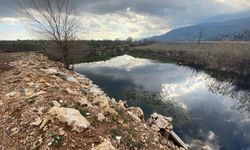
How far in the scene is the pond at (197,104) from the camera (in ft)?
55.7

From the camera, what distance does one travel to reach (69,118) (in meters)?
7.92

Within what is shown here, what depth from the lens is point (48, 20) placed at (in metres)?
24.3

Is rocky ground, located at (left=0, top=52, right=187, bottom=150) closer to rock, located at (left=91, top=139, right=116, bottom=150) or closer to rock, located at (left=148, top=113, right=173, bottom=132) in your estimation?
rock, located at (left=91, top=139, right=116, bottom=150)

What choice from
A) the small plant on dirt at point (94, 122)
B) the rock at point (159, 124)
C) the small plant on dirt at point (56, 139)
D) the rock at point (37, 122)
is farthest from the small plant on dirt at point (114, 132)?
the rock at point (159, 124)

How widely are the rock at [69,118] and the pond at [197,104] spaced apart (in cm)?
947

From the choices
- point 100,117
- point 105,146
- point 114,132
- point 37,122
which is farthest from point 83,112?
point 105,146

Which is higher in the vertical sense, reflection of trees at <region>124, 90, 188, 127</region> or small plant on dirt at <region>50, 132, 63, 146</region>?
small plant on dirt at <region>50, 132, 63, 146</region>

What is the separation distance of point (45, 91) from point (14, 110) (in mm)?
2063

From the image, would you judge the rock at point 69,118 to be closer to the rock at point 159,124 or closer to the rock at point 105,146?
the rock at point 105,146

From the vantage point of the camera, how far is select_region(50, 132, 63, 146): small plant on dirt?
6.97m

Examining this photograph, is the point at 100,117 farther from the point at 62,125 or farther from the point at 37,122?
the point at 37,122

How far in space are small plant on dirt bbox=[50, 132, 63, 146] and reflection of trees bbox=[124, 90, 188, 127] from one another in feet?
40.8

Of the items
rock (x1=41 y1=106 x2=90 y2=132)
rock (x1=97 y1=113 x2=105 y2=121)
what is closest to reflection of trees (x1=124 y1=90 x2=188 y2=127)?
rock (x1=97 y1=113 x2=105 y2=121)

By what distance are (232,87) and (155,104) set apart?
14998 mm
